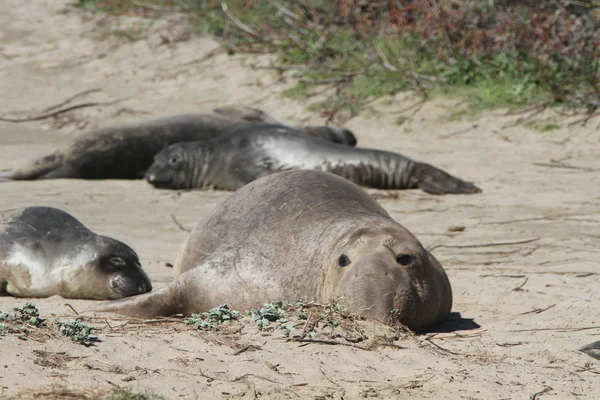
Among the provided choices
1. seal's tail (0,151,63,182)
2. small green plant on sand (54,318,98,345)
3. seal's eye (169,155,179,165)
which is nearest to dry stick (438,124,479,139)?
seal's eye (169,155,179,165)

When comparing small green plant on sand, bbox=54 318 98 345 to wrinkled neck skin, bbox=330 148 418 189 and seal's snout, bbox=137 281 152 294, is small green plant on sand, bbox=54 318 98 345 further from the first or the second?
wrinkled neck skin, bbox=330 148 418 189

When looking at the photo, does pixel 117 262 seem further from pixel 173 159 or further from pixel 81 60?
pixel 81 60

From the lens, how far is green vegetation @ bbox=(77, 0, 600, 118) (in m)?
10.9

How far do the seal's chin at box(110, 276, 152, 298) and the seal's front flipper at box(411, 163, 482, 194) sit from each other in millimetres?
3666

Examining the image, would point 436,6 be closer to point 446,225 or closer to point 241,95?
point 241,95

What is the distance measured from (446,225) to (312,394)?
13.1ft

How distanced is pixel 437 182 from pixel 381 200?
2.02 ft

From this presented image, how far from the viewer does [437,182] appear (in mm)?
8672

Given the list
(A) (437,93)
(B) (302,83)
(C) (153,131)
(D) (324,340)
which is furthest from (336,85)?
(D) (324,340)

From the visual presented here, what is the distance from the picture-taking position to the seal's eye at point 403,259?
449cm

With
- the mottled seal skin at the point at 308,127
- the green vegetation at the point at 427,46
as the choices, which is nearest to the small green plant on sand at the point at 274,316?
the mottled seal skin at the point at 308,127

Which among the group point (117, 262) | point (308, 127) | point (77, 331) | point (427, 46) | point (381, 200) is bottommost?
point (381, 200)

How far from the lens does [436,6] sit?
12.2m

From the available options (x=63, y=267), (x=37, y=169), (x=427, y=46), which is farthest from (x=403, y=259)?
(x=427, y=46)
